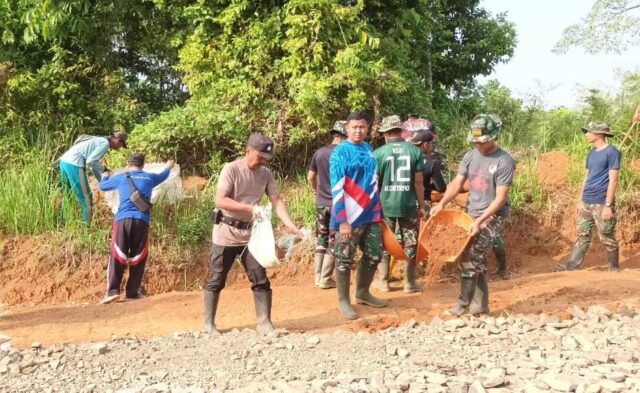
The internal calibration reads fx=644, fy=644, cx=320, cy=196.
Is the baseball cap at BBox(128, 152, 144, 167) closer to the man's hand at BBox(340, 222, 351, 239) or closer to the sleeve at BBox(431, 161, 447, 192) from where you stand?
the man's hand at BBox(340, 222, 351, 239)

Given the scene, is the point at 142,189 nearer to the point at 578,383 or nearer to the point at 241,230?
the point at 241,230

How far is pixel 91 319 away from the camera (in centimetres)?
653

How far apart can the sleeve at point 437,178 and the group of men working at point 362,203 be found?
1 centimetres

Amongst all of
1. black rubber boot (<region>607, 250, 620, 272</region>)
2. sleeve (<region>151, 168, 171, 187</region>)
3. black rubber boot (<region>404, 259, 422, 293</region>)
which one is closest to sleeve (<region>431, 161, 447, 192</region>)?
black rubber boot (<region>404, 259, 422, 293</region>)

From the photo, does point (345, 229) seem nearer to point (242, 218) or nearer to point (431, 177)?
point (242, 218)

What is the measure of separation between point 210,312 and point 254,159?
1.41m

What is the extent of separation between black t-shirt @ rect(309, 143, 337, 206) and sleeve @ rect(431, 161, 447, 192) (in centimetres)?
119

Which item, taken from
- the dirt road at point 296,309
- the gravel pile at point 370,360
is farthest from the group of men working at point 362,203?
the gravel pile at point 370,360

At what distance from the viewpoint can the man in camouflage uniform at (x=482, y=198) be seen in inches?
219

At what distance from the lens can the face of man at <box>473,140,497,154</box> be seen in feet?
18.5

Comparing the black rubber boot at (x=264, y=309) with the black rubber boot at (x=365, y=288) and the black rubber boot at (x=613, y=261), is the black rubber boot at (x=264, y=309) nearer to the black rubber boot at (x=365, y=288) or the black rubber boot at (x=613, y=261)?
the black rubber boot at (x=365, y=288)

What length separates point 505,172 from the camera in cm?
557

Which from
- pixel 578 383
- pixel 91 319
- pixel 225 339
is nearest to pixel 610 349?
pixel 578 383

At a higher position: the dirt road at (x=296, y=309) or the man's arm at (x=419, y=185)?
the man's arm at (x=419, y=185)
